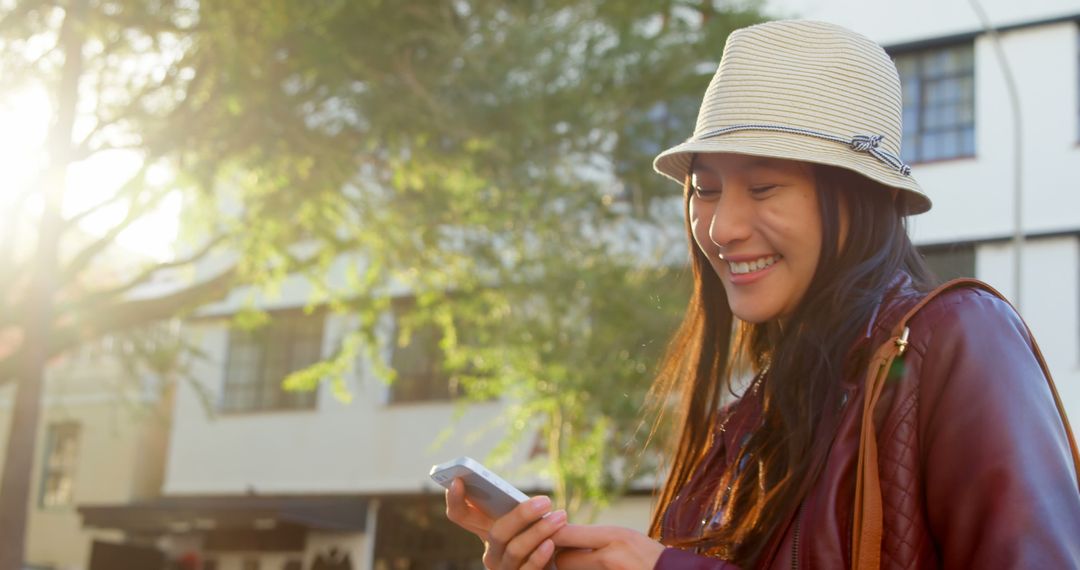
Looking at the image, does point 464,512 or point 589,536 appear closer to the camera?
point 589,536

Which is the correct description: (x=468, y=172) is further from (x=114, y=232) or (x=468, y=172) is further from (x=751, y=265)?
(x=751, y=265)

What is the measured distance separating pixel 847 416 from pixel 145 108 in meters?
15.1

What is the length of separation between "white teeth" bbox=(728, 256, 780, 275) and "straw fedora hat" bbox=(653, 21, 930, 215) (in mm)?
164

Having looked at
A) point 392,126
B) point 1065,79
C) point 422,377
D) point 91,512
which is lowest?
point 91,512

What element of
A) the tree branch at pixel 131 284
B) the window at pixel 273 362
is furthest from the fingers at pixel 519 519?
the window at pixel 273 362

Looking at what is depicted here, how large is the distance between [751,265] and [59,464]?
30.1 meters

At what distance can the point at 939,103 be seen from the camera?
18734 mm

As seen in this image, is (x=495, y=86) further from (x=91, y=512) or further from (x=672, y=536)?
(x=91, y=512)

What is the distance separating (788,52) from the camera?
7.24 ft

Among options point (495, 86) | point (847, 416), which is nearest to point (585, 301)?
point (495, 86)

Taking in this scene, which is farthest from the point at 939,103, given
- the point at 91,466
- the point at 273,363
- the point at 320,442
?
the point at 91,466

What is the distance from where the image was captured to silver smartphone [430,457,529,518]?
2129 millimetres

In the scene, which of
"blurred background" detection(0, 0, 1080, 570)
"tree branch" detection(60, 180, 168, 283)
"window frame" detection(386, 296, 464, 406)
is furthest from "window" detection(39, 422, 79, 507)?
"tree branch" detection(60, 180, 168, 283)

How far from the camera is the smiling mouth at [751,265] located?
7.12 feet
